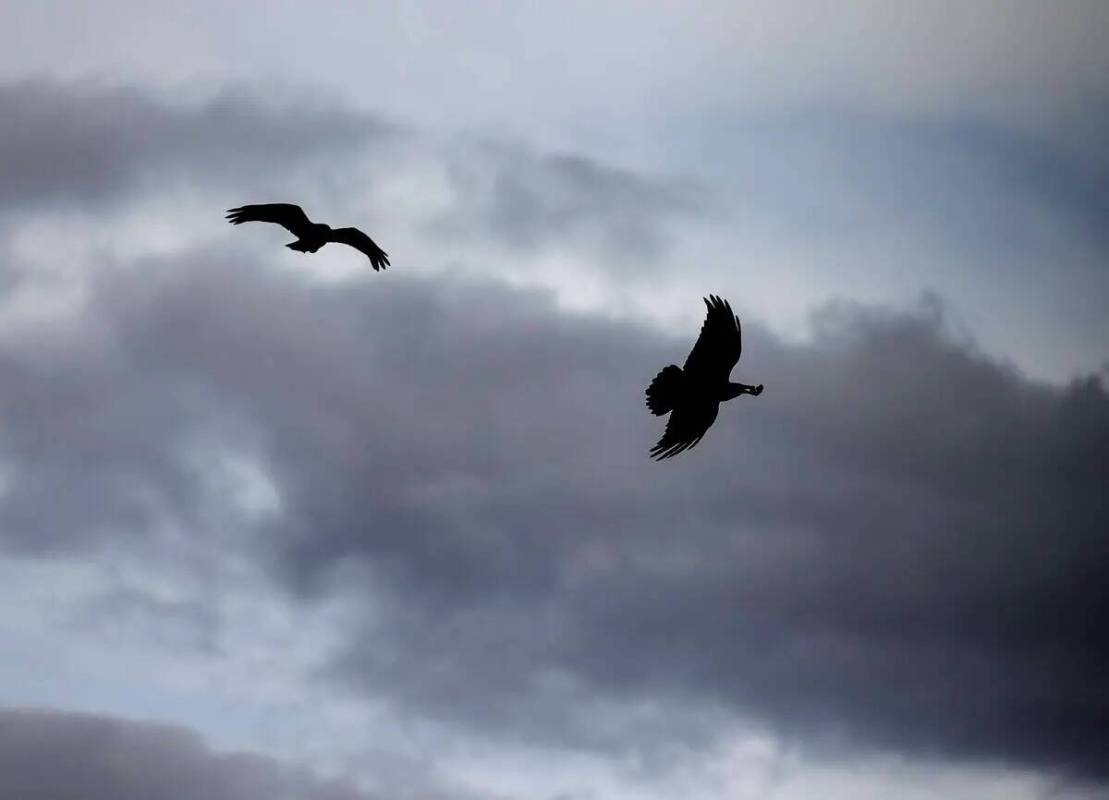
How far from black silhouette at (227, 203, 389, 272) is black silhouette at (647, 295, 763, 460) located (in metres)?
8.89

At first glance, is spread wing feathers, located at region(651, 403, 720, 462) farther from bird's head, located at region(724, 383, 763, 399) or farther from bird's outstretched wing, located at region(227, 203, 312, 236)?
bird's outstretched wing, located at region(227, 203, 312, 236)

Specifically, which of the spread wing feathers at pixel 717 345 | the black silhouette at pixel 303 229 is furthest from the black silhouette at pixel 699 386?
the black silhouette at pixel 303 229

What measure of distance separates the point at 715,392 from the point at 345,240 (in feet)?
36.4

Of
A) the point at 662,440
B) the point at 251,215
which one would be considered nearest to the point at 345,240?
the point at 251,215

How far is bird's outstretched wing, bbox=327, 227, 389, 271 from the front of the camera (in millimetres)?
49438

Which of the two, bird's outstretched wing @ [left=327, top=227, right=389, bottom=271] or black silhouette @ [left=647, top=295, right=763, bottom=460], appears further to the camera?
bird's outstretched wing @ [left=327, top=227, right=389, bottom=271]

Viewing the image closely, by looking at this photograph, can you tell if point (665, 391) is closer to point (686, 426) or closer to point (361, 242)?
point (686, 426)

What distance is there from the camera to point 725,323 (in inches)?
1722

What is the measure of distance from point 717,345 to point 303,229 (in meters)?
11.6

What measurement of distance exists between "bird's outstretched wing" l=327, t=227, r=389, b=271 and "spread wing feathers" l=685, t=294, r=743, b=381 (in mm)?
9631

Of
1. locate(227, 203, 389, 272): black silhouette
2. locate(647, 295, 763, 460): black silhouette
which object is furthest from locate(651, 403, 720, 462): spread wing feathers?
locate(227, 203, 389, 272): black silhouette

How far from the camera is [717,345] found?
44.2 metres

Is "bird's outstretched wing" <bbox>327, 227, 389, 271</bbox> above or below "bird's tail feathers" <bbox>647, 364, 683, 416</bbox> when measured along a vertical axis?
above

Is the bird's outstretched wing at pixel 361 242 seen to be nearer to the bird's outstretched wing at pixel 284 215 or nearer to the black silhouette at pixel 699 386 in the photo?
the bird's outstretched wing at pixel 284 215
